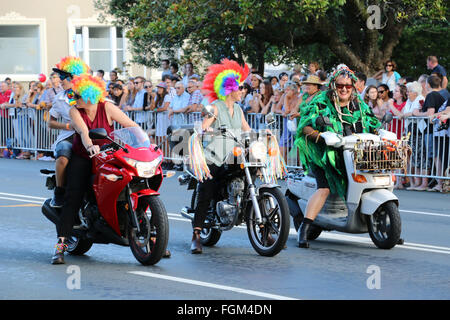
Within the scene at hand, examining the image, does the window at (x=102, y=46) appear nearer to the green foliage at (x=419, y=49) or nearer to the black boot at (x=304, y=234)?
the green foliage at (x=419, y=49)

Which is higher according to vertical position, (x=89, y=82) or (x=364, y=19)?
(x=364, y=19)

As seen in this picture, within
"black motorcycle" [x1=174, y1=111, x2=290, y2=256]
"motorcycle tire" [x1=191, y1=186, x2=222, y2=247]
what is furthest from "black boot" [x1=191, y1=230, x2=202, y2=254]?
"motorcycle tire" [x1=191, y1=186, x2=222, y2=247]

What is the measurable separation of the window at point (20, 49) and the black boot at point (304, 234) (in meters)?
26.8

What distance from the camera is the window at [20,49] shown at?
117 ft

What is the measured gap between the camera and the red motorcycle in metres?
8.36

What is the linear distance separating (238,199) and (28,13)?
88.7 feet

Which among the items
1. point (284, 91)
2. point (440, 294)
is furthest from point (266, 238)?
point (284, 91)

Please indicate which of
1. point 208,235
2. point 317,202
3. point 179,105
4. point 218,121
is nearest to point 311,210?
point 317,202

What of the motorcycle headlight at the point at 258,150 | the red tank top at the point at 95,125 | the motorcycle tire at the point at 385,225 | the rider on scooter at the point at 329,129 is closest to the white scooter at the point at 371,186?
the motorcycle tire at the point at 385,225

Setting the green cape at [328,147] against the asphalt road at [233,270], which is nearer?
the asphalt road at [233,270]

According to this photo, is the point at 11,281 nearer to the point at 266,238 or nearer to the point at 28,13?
the point at 266,238

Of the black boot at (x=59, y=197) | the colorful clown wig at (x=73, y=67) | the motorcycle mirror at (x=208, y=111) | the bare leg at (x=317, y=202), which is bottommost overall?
the bare leg at (x=317, y=202)

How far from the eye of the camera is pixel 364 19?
69.6 feet

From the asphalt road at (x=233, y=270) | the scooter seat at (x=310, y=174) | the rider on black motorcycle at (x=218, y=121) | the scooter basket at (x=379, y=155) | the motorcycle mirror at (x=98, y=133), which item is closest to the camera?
the asphalt road at (x=233, y=270)
